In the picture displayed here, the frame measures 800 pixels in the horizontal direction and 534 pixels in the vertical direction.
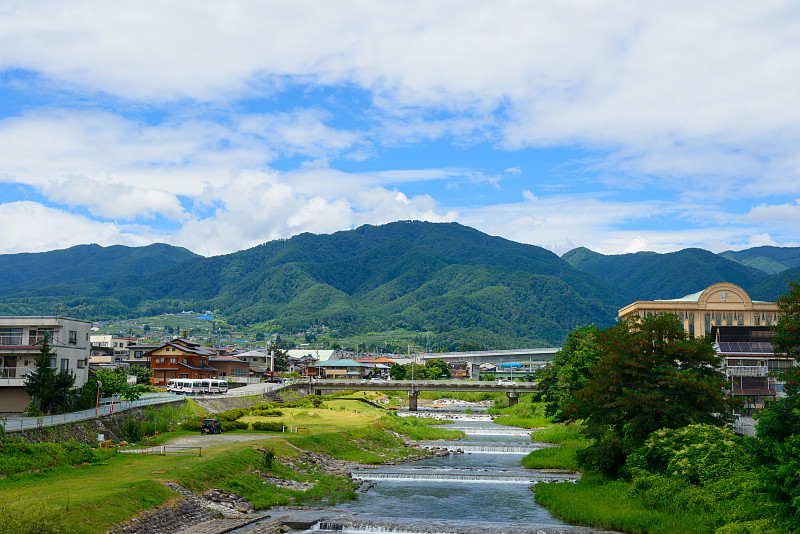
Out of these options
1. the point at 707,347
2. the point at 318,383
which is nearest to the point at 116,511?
the point at 707,347

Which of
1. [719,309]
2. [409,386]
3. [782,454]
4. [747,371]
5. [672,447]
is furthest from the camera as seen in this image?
[719,309]

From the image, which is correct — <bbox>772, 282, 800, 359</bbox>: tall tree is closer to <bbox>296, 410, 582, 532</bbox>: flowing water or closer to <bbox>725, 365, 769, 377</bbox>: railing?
<bbox>296, 410, 582, 532</bbox>: flowing water

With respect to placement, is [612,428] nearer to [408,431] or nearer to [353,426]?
[353,426]

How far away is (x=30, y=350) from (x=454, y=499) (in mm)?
40814

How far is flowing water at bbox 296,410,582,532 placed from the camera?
36969mm

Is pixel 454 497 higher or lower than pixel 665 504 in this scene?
lower

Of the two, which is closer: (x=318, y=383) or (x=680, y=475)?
(x=680, y=475)

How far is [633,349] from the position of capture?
43938 millimetres

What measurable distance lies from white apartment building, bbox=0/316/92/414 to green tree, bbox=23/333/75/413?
2.56 metres

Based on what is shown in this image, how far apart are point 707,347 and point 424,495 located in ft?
69.4

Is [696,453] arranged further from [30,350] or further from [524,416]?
[524,416]

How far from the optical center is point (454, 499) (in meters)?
45.1

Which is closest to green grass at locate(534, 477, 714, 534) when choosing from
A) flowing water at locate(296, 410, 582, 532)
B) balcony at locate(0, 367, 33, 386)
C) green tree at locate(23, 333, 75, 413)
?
flowing water at locate(296, 410, 582, 532)

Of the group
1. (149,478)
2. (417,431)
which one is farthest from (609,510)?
(417,431)
